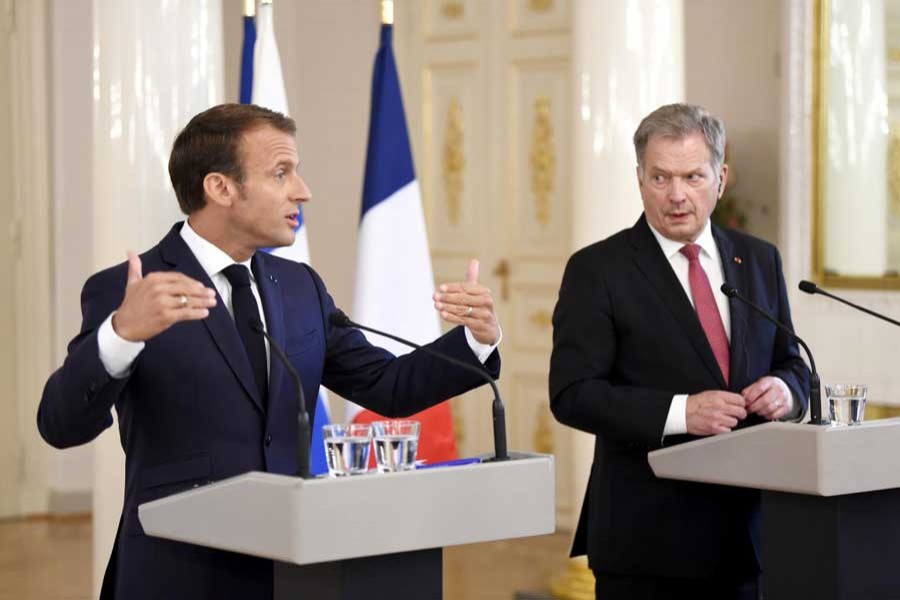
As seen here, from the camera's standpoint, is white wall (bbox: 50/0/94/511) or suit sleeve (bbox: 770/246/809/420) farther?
white wall (bbox: 50/0/94/511)

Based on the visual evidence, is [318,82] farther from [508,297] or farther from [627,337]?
[627,337]

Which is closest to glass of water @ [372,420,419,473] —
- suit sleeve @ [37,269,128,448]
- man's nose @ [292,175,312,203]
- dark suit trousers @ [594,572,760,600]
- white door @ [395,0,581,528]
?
suit sleeve @ [37,269,128,448]

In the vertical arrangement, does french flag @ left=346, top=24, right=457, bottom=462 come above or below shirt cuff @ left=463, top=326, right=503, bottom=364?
above

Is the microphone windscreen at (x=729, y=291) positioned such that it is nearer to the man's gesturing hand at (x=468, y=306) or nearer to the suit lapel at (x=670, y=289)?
the suit lapel at (x=670, y=289)

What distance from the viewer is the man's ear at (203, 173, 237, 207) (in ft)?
8.98

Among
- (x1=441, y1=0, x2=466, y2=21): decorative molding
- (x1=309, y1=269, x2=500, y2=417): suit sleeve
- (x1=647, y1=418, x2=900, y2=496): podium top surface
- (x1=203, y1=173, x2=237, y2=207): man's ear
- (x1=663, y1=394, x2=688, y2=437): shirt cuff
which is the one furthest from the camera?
(x1=441, y1=0, x2=466, y2=21): decorative molding

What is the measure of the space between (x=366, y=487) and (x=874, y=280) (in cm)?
383

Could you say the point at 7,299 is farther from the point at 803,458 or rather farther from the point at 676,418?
the point at 803,458

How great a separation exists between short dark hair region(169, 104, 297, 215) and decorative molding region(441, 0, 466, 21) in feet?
16.4

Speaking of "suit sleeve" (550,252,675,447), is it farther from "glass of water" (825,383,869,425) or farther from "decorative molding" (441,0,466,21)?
"decorative molding" (441,0,466,21)

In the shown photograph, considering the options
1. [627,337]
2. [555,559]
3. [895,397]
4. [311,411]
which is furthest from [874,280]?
[311,411]

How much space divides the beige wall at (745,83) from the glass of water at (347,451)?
169 inches

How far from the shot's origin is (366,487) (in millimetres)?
2137

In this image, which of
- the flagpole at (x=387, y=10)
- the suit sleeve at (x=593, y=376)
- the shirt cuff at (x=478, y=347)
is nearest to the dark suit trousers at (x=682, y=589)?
the suit sleeve at (x=593, y=376)
